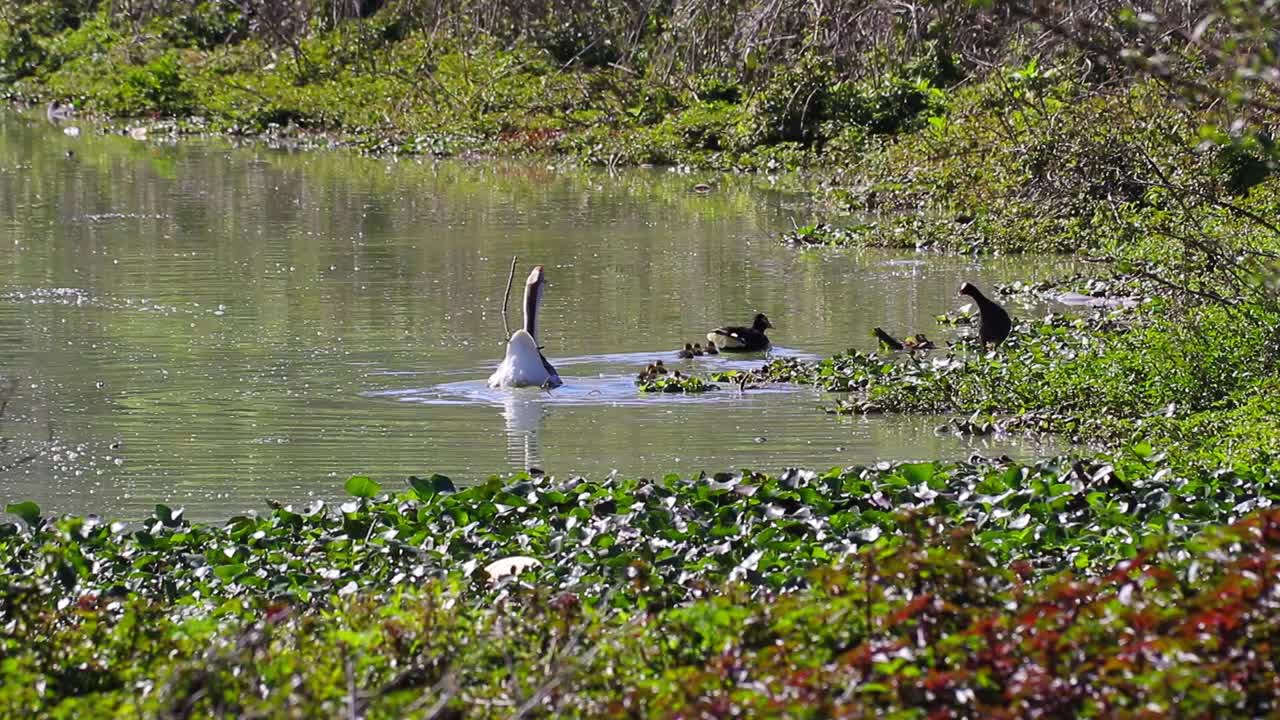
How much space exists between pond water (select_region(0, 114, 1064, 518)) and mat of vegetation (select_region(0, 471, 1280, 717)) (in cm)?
188

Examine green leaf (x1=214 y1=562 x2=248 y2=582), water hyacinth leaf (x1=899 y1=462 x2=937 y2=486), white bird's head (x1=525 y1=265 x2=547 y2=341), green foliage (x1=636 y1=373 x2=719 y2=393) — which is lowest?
green leaf (x1=214 y1=562 x2=248 y2=582)

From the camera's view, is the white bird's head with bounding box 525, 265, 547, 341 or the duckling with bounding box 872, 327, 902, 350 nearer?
the white bird's head with bounding box 525, 265, 547, 341

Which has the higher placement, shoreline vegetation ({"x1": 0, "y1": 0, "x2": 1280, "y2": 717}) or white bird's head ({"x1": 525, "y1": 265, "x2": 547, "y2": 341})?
white bird's head ({"x1": 525, "y1": 265, "x2": 547, "y2": 341})

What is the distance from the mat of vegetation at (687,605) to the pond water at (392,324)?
188 centimetres

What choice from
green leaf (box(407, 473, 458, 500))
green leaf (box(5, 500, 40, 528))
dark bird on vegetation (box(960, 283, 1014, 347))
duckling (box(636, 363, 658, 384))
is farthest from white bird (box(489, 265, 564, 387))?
green leaf (box(5, 500, 40, 528))

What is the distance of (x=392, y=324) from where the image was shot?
55.9 feet

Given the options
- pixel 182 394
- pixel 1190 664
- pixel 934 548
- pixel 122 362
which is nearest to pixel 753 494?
pixel 934 548

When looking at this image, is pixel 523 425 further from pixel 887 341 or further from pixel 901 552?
pixel 901 552

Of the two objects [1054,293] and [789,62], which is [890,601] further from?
[789,62]

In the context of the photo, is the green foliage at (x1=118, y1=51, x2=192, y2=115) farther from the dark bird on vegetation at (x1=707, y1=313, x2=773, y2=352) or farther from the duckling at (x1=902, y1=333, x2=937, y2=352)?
the duckling at (x1=902, y1=333, x2=937, y2=352)

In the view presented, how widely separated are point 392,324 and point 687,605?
10797 millimetres

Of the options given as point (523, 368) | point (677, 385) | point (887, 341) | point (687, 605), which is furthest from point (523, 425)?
point (687, 605)

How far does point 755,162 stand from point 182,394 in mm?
18633

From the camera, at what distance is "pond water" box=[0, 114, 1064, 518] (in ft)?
38.1
